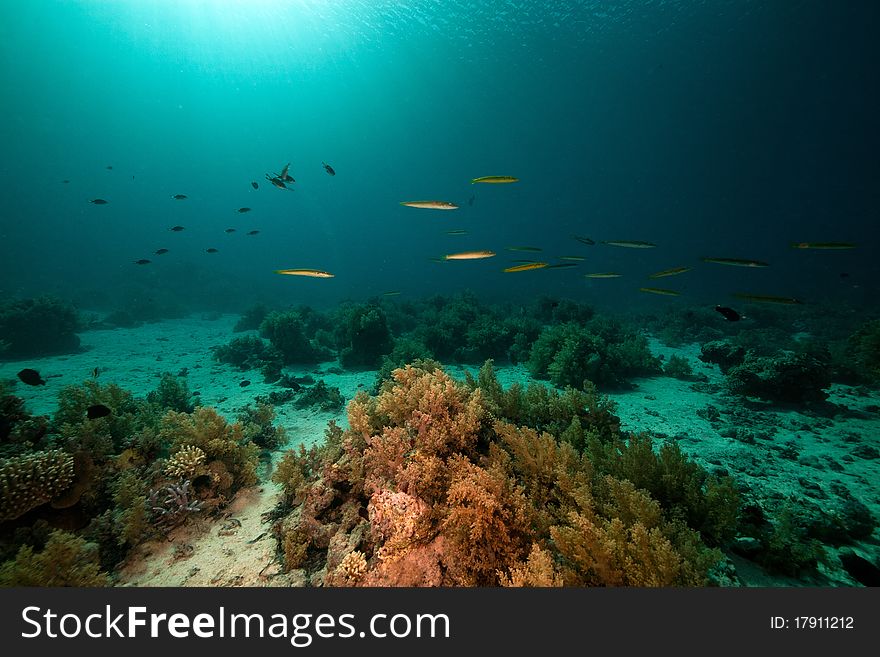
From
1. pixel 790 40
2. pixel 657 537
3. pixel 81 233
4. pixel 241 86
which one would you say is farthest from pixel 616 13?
pixel 81 233

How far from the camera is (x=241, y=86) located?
80.9 m

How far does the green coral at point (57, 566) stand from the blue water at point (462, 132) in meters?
8.47

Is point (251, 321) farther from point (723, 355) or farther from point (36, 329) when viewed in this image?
point (723, 355)

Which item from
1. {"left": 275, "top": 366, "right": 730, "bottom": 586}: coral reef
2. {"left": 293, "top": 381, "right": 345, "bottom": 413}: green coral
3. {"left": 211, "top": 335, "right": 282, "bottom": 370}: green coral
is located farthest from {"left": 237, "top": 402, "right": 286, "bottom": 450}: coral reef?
{"left": 211, "top": 335, "right": 282, "bottom": 370}: green coral

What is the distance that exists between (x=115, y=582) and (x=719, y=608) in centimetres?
512

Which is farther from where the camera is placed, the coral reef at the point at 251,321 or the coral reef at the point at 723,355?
the coral reef at the point at 251,321

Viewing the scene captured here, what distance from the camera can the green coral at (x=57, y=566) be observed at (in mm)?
2268

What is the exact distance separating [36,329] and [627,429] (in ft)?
74.5

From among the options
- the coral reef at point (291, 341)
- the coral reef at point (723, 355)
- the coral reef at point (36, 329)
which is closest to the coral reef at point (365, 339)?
the coral reef at point (291, 341)

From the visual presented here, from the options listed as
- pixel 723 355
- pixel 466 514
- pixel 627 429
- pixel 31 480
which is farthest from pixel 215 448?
pixel 723 355

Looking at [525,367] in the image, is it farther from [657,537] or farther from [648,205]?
[648,205]

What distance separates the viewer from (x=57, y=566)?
2.44m

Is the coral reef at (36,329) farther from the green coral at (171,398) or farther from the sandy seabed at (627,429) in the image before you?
the green coral at (171,398)

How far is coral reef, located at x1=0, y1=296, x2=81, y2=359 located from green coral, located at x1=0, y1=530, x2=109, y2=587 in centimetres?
1704
